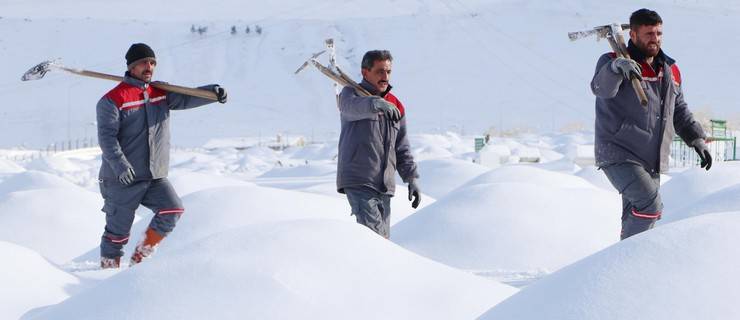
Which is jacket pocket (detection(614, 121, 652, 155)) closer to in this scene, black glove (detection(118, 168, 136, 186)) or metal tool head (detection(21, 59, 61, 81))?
black glove (detection(118, 168, 136, 186))

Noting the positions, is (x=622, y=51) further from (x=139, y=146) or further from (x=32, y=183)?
(x=32, y=183)

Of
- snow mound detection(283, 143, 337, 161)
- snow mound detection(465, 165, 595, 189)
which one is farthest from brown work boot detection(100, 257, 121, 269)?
snow mound detection(283, 143, 337, 161)

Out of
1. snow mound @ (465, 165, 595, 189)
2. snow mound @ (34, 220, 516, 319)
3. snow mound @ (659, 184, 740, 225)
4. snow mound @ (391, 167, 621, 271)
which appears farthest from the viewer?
snow mound @ (465, 165, 595, 189)

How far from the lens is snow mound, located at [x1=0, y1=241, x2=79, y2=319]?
451cm

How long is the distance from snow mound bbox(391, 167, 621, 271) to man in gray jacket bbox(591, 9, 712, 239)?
7.43ft

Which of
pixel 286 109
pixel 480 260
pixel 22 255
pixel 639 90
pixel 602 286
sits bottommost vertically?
pixel 286 109

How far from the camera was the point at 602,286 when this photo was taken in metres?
2.72

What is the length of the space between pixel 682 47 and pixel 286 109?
25.8 meters

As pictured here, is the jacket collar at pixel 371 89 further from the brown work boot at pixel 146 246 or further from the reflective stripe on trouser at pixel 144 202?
the brown work boot at pixel 146 246

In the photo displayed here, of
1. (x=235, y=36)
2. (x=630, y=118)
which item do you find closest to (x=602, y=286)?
(x=630, y=118)

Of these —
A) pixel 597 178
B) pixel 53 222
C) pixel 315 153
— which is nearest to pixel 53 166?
pixel 315 153

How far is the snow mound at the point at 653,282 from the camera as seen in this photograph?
258 centimetres

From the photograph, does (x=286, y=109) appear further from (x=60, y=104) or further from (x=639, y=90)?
(x=639, y=90)

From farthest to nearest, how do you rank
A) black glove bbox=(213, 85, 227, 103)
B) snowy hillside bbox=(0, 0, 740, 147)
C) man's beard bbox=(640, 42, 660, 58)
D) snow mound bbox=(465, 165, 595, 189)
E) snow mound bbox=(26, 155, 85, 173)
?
snowy hillside bbox=(0, 0, 740, 147) < snow mound bbox=(26, 155, 85, 173) < snow mound bbox=(465, 165, 595, 189) < black glove bbox=(213, 85, 227, 103) < man's beard bbox=(640, 42, 660, 58)
